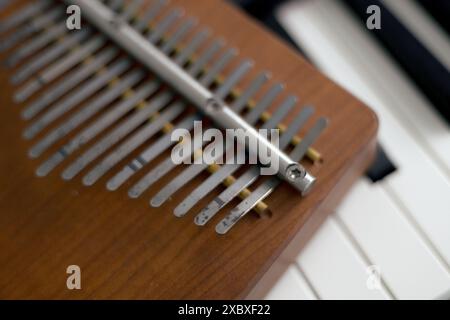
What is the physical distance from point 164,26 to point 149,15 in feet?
0.17

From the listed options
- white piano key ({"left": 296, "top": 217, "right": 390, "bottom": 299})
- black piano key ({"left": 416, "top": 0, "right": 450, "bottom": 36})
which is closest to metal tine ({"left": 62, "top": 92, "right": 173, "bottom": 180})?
white piano key ({"left": 296, "top": 217, "right": 390, "bottom": 299})

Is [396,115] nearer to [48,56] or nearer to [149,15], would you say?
[149,15]

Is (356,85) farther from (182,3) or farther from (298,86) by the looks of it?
(182,3)

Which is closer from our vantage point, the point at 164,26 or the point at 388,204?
the point at 388,204

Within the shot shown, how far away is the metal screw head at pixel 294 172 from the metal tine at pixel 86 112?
0.41m

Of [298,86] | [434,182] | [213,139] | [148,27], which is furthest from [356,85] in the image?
[148,27]

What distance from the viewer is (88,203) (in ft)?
3.35

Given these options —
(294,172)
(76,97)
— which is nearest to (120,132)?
(76,97)

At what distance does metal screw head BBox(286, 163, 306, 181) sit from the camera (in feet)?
3.11

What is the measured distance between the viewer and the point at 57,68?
114 cm

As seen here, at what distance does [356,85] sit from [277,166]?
37 centimetres

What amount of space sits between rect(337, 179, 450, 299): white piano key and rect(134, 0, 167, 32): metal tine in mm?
604

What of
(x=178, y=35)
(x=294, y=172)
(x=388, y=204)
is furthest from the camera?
(x=178, y=35)

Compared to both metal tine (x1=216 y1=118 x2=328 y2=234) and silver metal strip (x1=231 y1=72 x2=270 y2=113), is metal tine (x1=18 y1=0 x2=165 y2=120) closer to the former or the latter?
silver metal strip (x1=231 y1=72 x2=270 y2=113)
